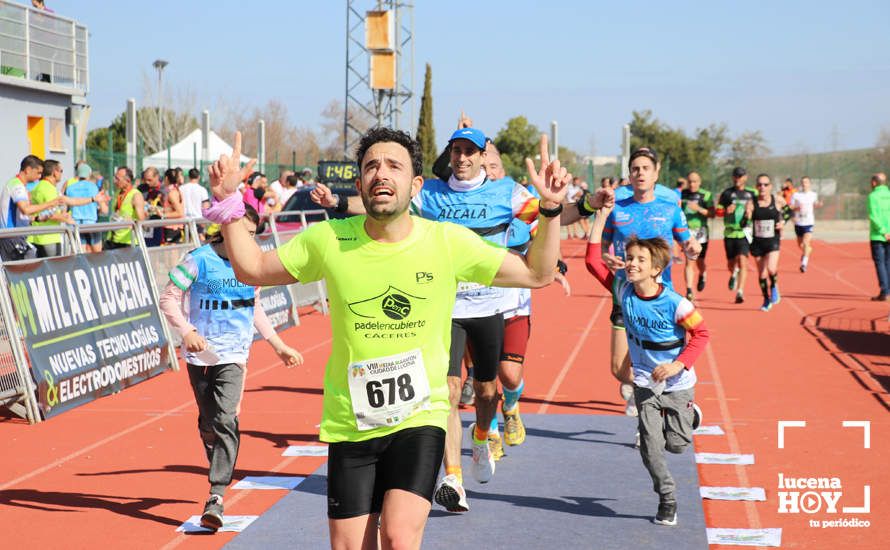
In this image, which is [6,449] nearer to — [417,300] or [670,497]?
[670,497]

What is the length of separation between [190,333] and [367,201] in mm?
2793

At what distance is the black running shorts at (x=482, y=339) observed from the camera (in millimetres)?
7734

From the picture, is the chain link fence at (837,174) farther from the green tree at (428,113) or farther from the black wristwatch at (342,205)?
the black wristwatch at (342,205)

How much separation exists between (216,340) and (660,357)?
8.87ft

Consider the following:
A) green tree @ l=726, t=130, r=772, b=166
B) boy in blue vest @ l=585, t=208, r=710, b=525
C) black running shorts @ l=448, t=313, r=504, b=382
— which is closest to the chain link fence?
green tree @ l=726, t=130, r=772, b=166

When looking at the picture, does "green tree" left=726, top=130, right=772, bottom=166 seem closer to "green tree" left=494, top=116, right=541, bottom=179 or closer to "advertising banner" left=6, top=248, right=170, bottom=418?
"green tree" left=494, top=116, right=541, bottom=179

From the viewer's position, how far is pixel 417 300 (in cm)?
463

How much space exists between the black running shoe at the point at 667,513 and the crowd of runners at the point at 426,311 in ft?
0.03

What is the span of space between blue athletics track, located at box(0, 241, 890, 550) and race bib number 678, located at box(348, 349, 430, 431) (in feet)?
7.47

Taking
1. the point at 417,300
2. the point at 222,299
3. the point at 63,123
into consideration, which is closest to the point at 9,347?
the point at 222,299

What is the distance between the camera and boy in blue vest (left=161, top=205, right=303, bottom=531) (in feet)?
23.1

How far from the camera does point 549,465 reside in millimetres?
8805

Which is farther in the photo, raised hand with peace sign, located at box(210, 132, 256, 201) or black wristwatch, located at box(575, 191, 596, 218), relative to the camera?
black wristwatch, located at box(575, 191, 596, 218)

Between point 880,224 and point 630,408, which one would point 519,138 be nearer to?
point 880,224
